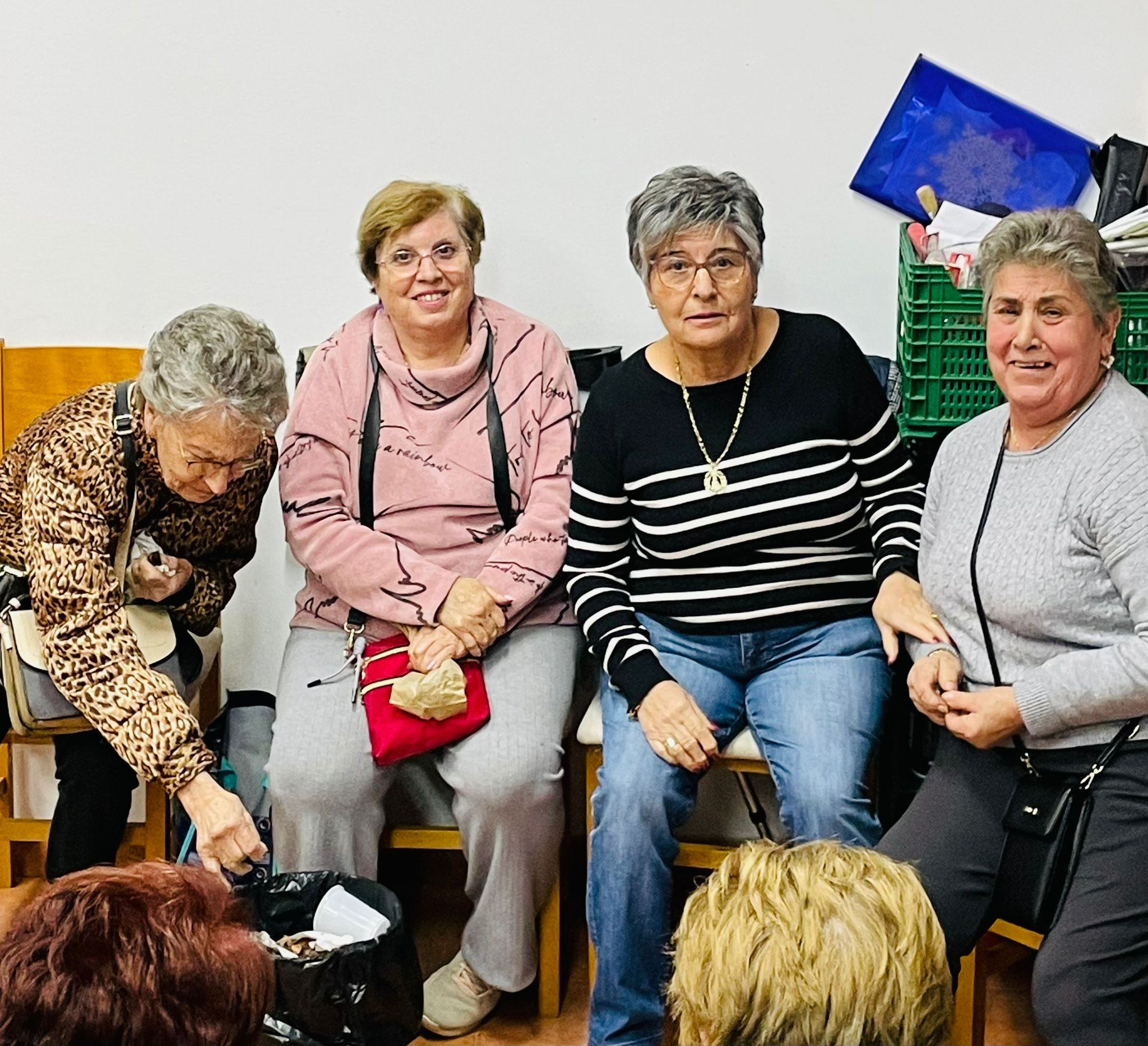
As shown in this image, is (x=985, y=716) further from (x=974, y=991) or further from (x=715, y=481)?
(x=715, y=481)

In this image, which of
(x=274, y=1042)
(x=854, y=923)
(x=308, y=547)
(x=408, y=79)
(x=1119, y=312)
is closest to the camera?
(x=854, y=923)

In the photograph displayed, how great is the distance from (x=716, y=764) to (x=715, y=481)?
47 cm

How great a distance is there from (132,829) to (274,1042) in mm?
840

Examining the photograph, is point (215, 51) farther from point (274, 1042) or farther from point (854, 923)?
point (854, 923)

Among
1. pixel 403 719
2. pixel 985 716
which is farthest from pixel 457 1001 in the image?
pixel 985 716

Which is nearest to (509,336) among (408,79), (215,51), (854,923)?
(408,79)

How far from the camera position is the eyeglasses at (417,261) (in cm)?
270

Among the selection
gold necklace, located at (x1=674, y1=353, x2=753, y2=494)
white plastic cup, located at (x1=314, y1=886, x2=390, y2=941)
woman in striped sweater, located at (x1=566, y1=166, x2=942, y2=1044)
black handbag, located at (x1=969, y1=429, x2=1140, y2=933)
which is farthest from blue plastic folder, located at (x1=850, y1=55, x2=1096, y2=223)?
white plastic cup, located at (x1=314, y1=886, x2=390, y2=941)

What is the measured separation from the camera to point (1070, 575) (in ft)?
6.92

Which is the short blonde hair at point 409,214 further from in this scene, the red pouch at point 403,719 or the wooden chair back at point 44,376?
the red pouch at point 403,719

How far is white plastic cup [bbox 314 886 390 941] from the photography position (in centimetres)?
216

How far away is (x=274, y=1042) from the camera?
199 centimetres

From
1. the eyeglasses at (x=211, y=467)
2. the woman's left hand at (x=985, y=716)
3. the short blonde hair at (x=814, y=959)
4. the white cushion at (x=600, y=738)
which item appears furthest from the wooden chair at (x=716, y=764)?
the short blonde hair at (x=814, y=959)

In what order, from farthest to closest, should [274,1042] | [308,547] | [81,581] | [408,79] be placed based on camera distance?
1. [408,79]
2. [308,547]
3. [81,581]
4. [274,1042]
